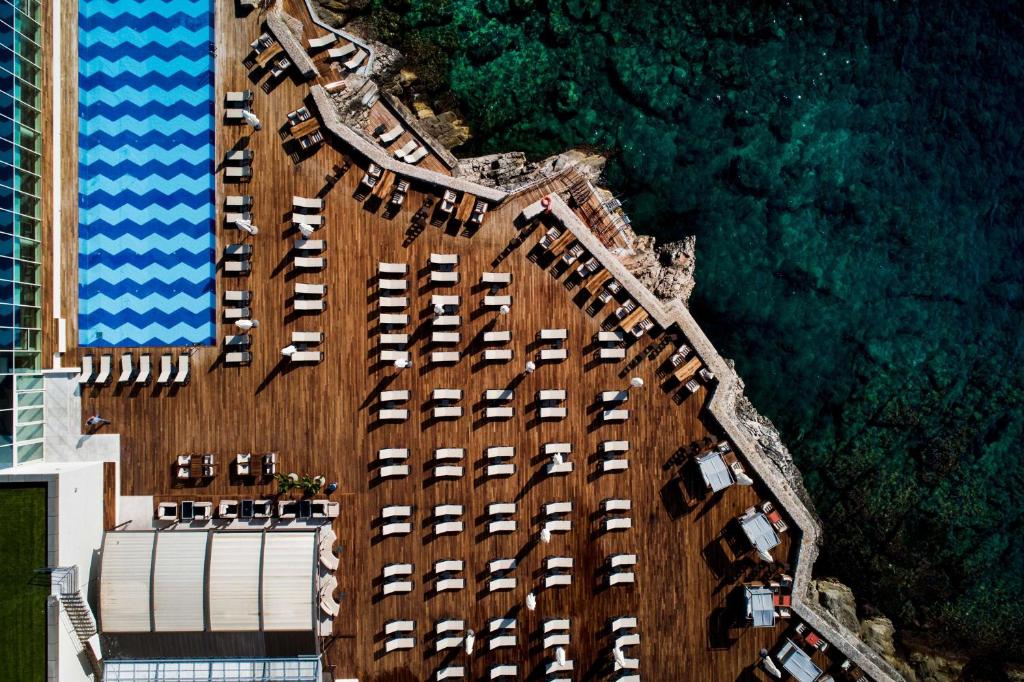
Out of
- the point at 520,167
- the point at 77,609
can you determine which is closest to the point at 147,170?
the point at 520,167

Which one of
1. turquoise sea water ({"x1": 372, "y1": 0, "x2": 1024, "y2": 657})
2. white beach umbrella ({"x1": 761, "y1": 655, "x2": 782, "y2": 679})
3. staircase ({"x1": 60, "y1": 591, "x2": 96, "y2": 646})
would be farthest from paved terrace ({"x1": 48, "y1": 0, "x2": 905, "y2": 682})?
turquoise sea water ({"x1": 372, "y1": 0, "x2": 1024, "y2": 657})

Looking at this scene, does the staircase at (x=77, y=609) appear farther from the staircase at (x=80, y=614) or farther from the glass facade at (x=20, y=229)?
the glass facade at (x=20, y=229)

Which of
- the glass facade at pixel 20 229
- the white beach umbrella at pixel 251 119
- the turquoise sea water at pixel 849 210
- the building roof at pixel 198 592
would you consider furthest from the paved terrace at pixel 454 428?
the turquoise sea water at pixel 849 210

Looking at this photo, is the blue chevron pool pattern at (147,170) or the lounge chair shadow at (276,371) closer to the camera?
the blue chevron pool pattern at (147,170)

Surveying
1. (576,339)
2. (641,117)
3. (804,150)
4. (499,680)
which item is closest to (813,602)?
(499,680)

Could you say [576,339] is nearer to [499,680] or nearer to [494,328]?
[494,328]

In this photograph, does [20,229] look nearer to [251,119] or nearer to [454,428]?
[251,119]
